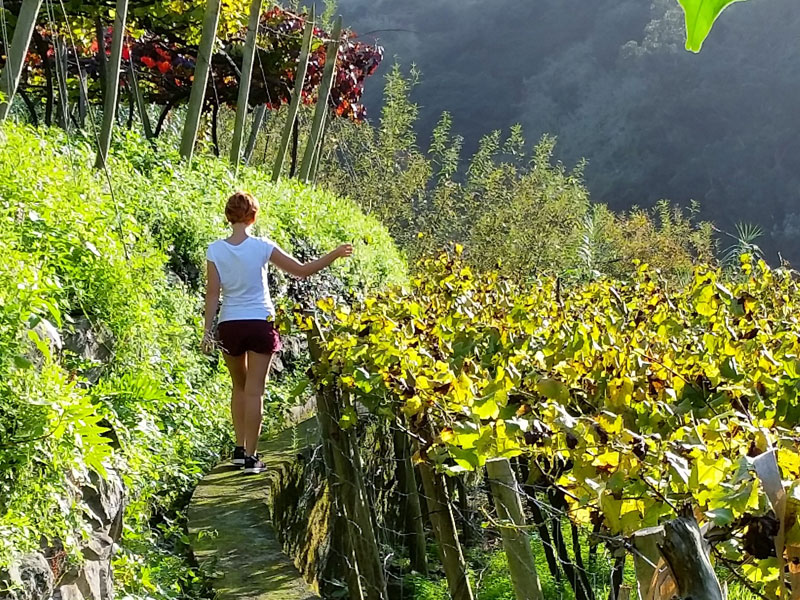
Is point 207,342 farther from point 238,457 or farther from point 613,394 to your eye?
point 613,394

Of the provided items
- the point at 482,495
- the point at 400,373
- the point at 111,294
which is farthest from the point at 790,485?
the point at 482,495

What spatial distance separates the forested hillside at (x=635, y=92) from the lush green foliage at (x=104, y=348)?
38407mm

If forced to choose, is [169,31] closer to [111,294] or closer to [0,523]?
[111,294]

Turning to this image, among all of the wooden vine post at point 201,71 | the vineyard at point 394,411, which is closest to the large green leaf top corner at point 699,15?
the vineyard at point 394,411

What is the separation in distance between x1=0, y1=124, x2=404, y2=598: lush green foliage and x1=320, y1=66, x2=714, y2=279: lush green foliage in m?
7.07

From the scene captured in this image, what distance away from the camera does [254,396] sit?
13.8ft

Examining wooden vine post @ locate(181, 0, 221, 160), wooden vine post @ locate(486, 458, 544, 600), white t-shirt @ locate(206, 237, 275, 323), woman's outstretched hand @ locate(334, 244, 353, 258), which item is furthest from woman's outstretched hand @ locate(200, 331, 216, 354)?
wooden vine post @ locate(181, 0, 221, 160)

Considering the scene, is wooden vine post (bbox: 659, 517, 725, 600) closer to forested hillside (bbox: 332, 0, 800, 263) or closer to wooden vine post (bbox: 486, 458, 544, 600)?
wooden vine post (bbox: 486, 458, 544, 600)

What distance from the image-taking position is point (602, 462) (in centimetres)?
129

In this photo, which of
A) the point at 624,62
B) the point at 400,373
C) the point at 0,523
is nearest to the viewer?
the point at 0,523

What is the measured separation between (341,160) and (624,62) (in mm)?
38327

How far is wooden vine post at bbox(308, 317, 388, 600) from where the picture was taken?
127 inches

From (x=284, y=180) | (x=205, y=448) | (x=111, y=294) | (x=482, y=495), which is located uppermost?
(x=284, y=180)

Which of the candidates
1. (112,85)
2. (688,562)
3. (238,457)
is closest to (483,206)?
(112,85)
